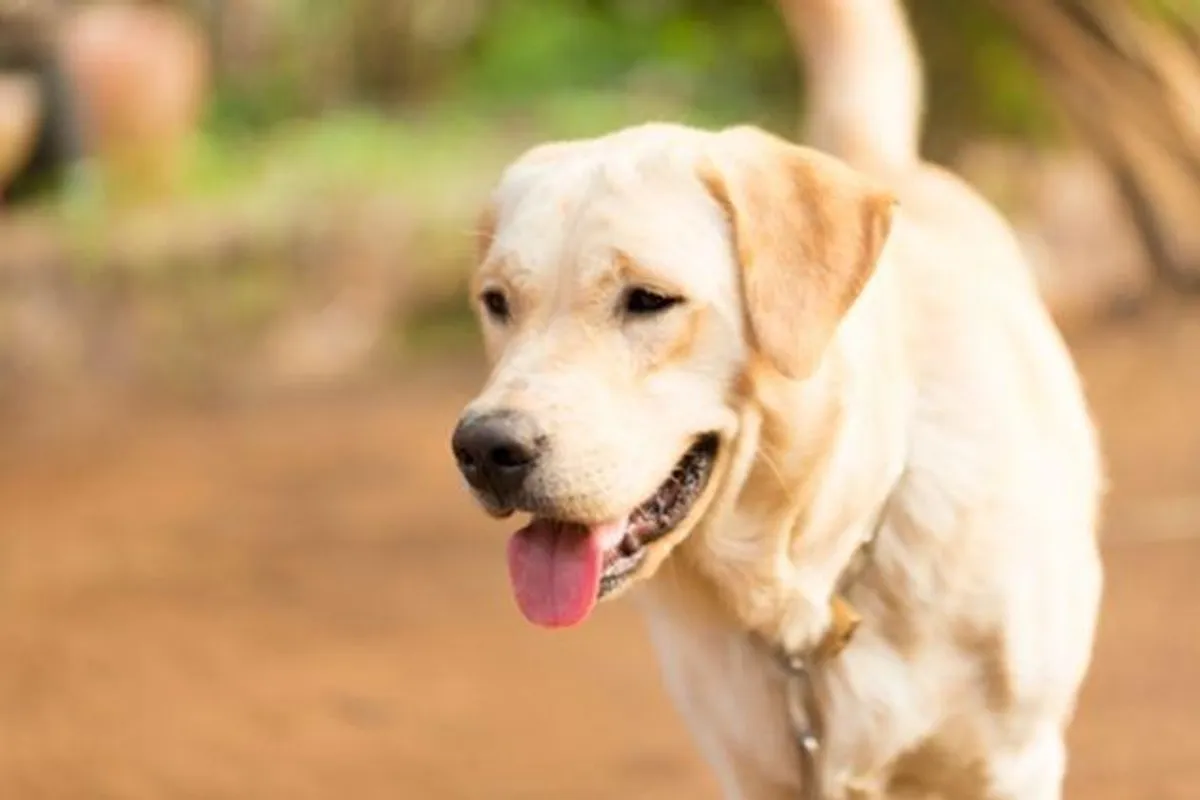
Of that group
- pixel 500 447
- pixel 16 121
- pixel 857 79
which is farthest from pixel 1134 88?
pixel 16 121

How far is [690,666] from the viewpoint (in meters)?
3.00

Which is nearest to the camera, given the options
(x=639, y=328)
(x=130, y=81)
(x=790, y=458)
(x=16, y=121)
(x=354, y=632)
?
(x=639, y=328)

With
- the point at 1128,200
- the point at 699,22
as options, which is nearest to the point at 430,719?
the point at 1128,200

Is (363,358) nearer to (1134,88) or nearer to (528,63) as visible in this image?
(528,63)

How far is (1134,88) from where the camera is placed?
627cm

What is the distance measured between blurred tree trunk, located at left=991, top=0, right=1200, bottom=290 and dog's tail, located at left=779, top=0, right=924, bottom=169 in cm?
237

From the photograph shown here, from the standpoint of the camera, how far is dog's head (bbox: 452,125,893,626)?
2.48m

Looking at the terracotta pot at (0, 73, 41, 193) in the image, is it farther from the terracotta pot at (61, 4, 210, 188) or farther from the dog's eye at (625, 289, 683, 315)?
the dog's eye at (625, 289, 683, 315)

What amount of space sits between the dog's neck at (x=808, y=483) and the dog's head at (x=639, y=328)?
0.05m

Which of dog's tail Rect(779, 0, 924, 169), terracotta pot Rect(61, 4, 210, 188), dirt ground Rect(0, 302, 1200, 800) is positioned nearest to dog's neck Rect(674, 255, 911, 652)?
dog's tail Rect(779, 0, 924, 169)

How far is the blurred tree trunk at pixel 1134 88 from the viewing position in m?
6.13

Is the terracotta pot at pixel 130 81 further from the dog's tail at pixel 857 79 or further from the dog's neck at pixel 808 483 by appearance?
the dog's neck at pixel 808 483

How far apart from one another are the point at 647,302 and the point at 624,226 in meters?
0.10

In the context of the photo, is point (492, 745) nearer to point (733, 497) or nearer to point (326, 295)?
point (733, 497)
